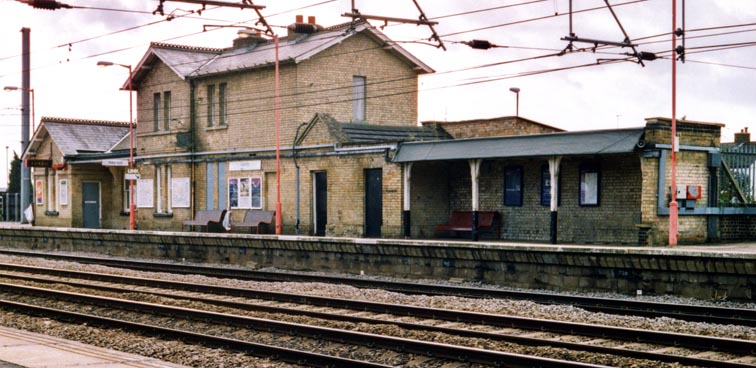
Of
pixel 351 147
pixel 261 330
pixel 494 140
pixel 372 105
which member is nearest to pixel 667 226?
pixel 494 140

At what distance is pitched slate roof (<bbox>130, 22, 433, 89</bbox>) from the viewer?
32875mm

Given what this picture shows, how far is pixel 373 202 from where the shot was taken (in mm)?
28469

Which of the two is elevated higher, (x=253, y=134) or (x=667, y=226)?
(x=253, y=134)

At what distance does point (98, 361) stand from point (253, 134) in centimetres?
2405

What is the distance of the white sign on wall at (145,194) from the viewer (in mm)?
39019

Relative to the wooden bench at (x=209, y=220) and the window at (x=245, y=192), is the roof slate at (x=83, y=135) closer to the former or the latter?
the wooden bench at (x=209, y=220)

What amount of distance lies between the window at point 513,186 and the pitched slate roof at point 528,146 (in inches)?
61.8

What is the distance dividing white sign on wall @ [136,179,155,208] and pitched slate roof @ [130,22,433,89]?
4.55 metres

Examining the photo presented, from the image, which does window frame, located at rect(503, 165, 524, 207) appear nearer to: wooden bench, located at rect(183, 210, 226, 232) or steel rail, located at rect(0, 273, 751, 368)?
steel rail, located at rect(0, 273, 751, 368)

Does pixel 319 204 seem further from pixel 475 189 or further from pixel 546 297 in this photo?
pixel 546 297

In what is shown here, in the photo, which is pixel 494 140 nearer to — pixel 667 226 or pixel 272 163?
pixel 667 226

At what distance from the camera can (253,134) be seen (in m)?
33.8

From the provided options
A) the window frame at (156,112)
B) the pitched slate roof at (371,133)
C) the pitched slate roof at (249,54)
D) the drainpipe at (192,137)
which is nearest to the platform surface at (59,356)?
the pitched slate roof at (371,133)

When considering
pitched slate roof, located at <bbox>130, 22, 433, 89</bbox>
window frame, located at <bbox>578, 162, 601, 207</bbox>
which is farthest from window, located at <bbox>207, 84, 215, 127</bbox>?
window frame, located at <bbox>578, 162, 601, 207</bbox>
